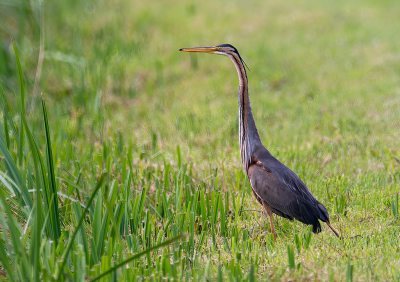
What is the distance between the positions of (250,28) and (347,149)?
609 cm

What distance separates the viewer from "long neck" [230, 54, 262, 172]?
147 inches

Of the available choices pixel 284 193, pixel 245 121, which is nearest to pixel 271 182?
pixel 284 193

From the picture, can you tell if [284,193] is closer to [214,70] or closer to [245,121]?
[245,121]

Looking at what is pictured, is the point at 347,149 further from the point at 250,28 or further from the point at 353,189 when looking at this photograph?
the point at 250,28

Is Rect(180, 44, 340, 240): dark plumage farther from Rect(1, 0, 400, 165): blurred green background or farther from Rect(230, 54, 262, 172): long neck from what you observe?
Rect(1, 0, 400, 165): blurred green background

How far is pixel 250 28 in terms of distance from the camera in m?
10.5

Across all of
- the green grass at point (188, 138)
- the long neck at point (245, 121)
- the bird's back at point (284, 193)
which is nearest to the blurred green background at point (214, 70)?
the green grass at point (188, 138)

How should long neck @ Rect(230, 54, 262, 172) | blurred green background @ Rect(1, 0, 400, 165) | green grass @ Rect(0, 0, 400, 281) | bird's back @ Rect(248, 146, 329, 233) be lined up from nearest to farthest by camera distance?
green grass @ Rect(0, 0, 400, 281)
bird's back @ Rect(248, 146, 329, 233)
long neck @ Rect(230, 54, 262, 172)
blurred green background @ Rect(1, 0, 400, 165)

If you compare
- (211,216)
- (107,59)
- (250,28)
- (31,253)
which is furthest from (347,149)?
(250,28)

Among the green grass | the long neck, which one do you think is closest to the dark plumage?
the long neck

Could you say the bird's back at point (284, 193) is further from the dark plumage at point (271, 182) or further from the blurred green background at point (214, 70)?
the blurred green background at point (214, 70)

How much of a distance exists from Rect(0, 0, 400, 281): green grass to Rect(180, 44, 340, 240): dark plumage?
167mm

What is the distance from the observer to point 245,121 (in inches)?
150

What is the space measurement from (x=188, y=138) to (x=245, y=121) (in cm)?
210
